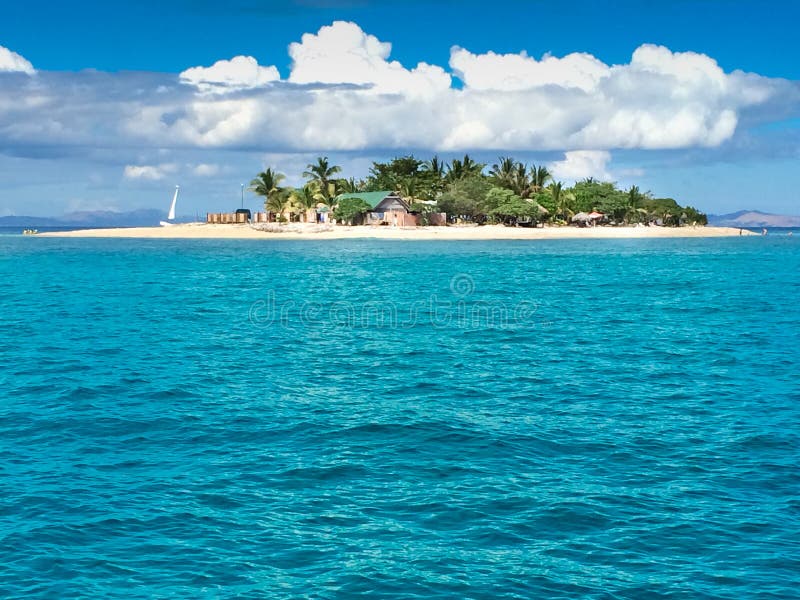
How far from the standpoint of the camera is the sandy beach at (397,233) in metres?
139

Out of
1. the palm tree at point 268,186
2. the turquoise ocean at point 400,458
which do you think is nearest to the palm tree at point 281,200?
the palm tree at point 268,186

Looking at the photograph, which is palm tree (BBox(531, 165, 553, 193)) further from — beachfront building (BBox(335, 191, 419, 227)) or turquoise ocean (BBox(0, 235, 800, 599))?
turquoise ocean (BBox(0, 235, 800, 599))

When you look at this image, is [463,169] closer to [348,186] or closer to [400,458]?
[348,186]

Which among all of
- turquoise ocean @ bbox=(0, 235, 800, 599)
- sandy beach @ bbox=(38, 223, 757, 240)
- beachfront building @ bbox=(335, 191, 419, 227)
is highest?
beachfront building @ bbox=(335, 191, 419, 227)

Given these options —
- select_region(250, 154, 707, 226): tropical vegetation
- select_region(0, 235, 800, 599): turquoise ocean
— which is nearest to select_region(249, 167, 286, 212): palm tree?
select_region(250, 154, 707, 226): tropical vegetation

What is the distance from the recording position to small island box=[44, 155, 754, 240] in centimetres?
14175

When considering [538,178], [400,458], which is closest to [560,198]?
[538,178]

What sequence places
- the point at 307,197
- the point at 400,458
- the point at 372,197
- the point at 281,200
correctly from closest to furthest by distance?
the point at 400,458 < the point at 372,197 < the point at 307,197 < the point at 281,200

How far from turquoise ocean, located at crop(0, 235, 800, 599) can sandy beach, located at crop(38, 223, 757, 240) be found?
325 ft

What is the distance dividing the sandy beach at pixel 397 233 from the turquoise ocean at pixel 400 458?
99125 millimetres

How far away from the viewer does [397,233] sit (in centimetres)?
13888

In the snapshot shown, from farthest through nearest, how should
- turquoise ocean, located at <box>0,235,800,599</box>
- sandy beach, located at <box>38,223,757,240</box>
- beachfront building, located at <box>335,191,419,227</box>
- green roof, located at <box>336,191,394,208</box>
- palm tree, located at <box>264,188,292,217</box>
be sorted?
1. palm tree, located at <box>264,188,292,217</box>
2. beachfront building, located at <box>335,191,419,227</box>
3. green roof, located at <box>336,191,394,208</box>
4. sandy beach, located at <box>38,223,757,240</box>
5. turquoise ocean, located at <box>0,235,800,599</box>

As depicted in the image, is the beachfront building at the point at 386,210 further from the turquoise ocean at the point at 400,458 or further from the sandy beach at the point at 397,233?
the turquoise ocean at the point at 400,458

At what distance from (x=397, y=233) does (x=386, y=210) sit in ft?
27.2
